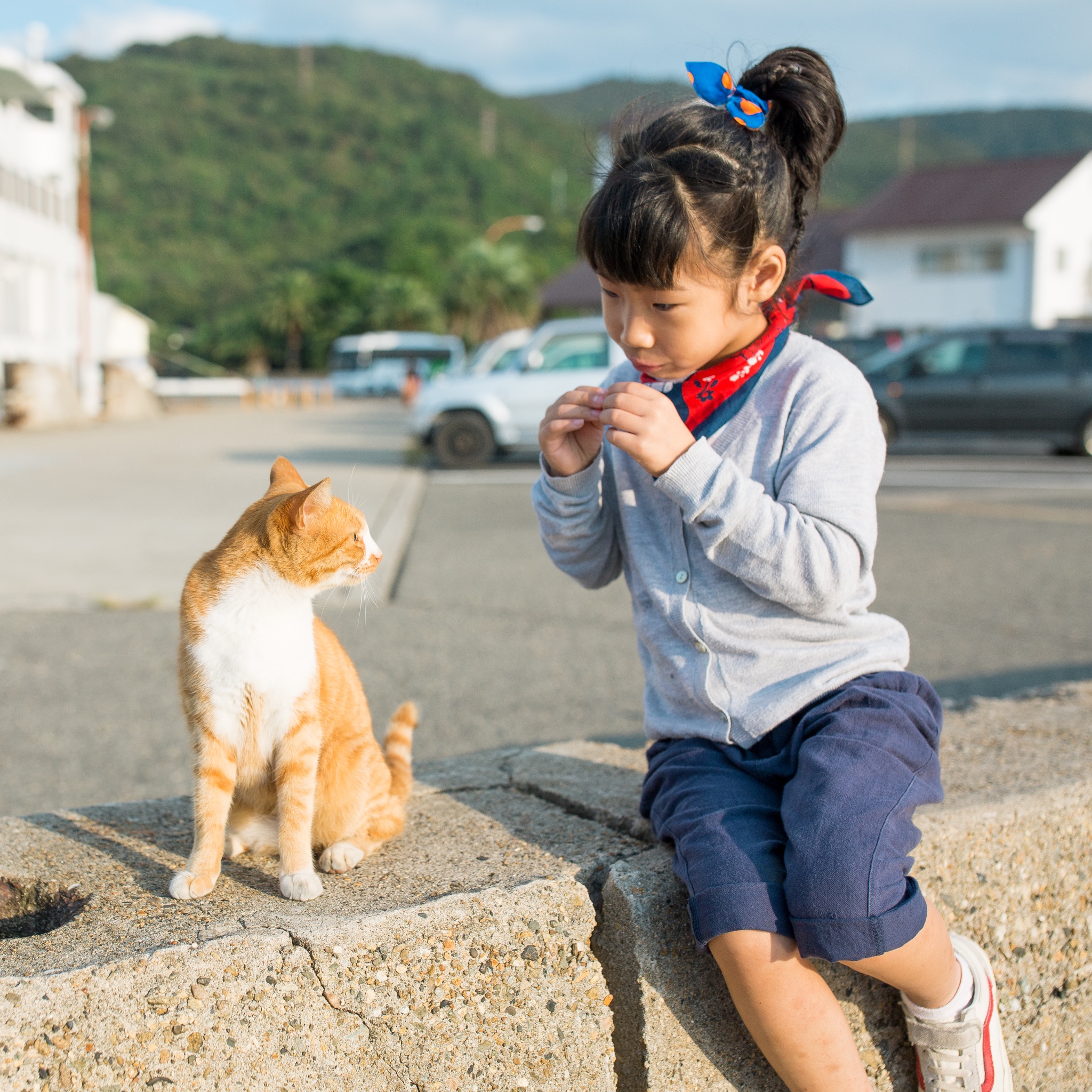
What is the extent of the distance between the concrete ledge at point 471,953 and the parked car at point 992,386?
42.5ft

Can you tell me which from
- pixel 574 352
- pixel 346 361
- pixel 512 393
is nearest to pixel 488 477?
pixel 512 393

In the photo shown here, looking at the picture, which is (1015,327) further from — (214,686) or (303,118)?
(303,118)

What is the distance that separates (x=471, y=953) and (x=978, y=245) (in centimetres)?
3687

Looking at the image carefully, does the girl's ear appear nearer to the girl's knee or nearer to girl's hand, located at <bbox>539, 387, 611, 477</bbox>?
girl's hand, located at <bbox>539, 387, 611, 477</bbox>

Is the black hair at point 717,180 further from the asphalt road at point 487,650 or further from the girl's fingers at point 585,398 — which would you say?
the asphalt road at point 487,650

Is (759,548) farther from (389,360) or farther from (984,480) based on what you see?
(389,360)

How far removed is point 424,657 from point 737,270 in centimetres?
336

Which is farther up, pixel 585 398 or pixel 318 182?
pixel 318 182

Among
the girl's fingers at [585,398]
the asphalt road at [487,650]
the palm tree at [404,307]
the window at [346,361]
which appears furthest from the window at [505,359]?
the palm tree at [404,307]

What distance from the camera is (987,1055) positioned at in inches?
71.7

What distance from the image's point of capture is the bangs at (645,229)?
6.15 feet

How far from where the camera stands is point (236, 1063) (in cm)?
153

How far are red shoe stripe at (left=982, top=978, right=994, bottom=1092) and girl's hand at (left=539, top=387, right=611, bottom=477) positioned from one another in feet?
3.87

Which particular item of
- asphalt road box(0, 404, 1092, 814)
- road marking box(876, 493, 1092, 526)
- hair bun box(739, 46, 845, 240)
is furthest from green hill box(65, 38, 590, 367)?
Result: hair bun box(739, 46, 845, 240)
